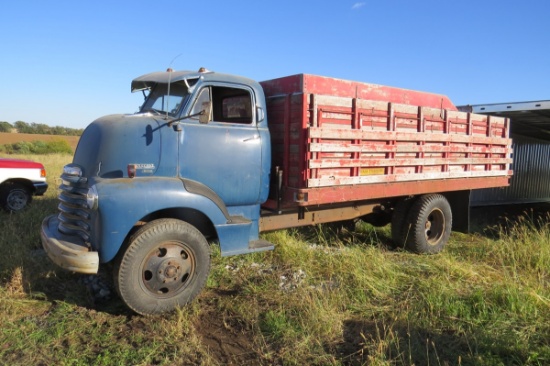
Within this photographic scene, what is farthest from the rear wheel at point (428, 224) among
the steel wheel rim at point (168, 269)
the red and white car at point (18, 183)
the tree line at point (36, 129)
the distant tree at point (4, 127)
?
the distant tree at point (4, 127)

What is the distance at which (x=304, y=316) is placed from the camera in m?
3.56

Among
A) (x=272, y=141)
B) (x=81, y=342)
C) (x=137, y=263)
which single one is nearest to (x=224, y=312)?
(x=137, y=263)

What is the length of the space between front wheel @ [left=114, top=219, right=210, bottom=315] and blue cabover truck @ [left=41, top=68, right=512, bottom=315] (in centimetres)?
1

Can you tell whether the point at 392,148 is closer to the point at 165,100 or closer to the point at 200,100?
the point at 200,100

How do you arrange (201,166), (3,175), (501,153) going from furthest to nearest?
1. (3,175)
2. (501,153)
3. (201,166)

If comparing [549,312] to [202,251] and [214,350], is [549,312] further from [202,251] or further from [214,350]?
[202,251]

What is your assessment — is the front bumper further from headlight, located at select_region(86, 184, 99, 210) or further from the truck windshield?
the truck windshield

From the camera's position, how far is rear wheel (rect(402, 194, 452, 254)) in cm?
609

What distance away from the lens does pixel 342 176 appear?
4.93 meters

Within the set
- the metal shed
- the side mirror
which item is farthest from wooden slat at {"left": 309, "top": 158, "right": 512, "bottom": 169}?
the metal shed

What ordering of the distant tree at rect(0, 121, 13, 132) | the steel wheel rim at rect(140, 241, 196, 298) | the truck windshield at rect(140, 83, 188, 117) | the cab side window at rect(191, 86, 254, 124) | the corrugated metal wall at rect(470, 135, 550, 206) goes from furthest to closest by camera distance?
the distant tree at rect(0, 121, 13, 132) < the corrugated metal wall at rect(470, 135, 550, 206) < the cab side window at rect(191, 86, 254, 124) < the truck windshield at rect(140, 83, 188, 117) < the steel wheel rim at rect(140, 241, 196, 298)

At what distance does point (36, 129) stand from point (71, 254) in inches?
2372

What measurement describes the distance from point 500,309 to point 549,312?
40 centimetres

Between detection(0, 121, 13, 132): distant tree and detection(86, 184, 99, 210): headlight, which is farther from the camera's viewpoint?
detection(0, 121, 13, 132): distant tree
